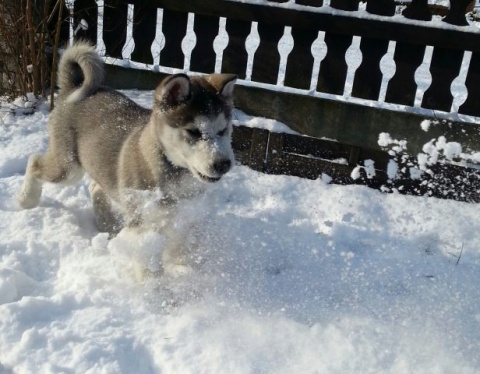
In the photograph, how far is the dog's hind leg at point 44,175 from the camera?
3561 millimetres

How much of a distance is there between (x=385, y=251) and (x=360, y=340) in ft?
3.21

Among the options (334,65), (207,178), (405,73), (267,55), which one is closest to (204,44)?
(267,55)

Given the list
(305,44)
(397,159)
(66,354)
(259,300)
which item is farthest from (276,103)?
(66,354)

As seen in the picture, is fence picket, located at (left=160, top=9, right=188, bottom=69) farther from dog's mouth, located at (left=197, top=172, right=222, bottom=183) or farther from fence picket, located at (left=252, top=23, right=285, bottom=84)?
dog's mouth, located at (left=197, top=172, right=222, bottom=183)

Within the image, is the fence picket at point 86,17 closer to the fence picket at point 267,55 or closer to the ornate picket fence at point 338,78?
the ornate picket fence at point 338,78

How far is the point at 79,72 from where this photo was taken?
11.9 ft

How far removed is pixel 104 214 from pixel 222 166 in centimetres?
124

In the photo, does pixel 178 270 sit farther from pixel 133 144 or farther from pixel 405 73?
pixel 405 73

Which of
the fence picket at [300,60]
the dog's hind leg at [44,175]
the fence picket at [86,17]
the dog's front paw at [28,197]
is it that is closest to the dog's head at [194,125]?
the dog's hind leg at [44,175]

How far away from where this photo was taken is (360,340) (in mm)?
2492

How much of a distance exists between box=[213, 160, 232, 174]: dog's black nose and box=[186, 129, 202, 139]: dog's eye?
0.64ft

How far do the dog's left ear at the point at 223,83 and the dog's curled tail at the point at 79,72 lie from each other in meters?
0.87

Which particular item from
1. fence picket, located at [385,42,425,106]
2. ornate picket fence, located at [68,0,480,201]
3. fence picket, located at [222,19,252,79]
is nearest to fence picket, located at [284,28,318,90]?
ornate picket fence, located at [68,0,480,201]

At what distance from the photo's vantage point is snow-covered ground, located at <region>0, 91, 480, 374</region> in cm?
234
